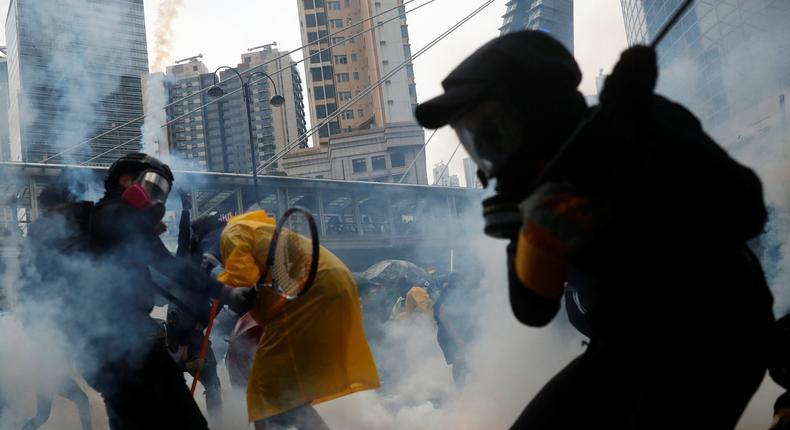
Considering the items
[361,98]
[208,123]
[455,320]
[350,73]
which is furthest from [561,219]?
[350,73]

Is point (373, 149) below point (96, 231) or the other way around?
the other way around

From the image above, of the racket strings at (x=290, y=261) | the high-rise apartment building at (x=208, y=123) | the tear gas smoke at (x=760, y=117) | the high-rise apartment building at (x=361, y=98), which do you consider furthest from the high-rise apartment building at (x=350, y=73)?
the racket strings at (x=290, y=261)

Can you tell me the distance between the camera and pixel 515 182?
169 centimetres

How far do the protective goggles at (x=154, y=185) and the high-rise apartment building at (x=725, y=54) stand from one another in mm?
11730

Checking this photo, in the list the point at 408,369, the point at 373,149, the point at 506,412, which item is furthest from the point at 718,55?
the point at 373,149

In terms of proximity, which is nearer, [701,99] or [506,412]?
[506,412]

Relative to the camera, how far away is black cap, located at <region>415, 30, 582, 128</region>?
162 cm

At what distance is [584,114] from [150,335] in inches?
93.0

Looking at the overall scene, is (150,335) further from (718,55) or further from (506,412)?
(718,55)

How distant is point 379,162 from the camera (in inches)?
Answer: 2339

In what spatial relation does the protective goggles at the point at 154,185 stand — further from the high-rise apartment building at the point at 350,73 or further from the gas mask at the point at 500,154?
the high-rise apartment building at the point at 350,73

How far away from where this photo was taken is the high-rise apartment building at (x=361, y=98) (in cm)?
5906

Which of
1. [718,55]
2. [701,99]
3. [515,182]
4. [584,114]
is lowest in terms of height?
[515,182]

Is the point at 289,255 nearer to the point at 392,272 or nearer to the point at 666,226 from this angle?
the point at 666,226
